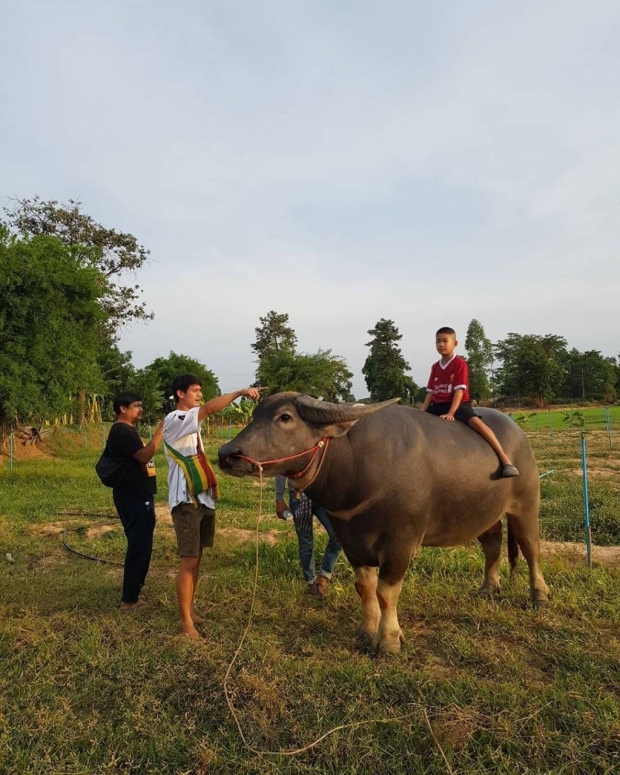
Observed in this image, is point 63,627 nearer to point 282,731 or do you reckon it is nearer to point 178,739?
point 178,739

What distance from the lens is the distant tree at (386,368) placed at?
52.8 m

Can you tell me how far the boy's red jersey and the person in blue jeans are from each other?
55.6 inches

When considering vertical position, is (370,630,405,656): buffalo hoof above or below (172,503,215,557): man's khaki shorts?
below

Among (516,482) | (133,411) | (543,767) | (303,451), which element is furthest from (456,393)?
(133,411)

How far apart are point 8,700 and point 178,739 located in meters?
1.09

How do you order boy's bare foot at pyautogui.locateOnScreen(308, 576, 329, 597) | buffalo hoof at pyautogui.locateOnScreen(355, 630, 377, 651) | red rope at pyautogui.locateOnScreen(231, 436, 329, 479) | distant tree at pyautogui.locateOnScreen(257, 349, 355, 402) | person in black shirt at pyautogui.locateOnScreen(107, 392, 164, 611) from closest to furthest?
red rope at pyautogui.locateOnScreen(231, 436, 329, 479)
buffalo hoof at pyautogui.locateOnScreen(355, 630, 377, 651)
person in black shirt at pyautogui.locateOnScreen(107, 392, 164, 611)
boy's bare foot at pyautogui.locateOnScreen(308, 576, 329, 597)
distant tree at pyautogui.locateOnScreen(257, 349, 355, 402)

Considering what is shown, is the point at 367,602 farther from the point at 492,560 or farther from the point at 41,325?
the point at 41,325

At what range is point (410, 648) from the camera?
345 cm

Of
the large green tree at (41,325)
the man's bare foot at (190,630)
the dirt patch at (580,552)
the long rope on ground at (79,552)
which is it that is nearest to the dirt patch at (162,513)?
the long rope on ground at (79,552)

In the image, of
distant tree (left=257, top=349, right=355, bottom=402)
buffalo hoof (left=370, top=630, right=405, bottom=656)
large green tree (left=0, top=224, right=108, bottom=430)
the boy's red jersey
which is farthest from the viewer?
distant tree (left=257, top=349, right=355, bottom=402)

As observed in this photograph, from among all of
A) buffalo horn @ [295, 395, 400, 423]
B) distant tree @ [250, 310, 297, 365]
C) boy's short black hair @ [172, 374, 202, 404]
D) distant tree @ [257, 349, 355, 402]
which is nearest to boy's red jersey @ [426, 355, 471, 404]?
buffalo horn @ [295, 395, 400, 423]

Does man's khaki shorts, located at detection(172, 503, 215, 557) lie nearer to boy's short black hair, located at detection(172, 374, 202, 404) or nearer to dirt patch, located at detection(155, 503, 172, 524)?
boy's short black hair, located at detection(172, 374, 202, 404)

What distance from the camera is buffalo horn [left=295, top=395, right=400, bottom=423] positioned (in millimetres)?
3186

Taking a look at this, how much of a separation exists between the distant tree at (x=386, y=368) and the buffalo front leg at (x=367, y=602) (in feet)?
161
